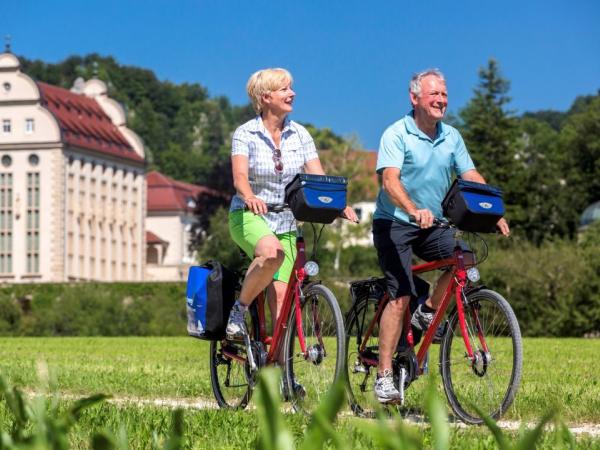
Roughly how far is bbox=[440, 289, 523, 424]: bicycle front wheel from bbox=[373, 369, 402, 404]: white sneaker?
0.98 ft

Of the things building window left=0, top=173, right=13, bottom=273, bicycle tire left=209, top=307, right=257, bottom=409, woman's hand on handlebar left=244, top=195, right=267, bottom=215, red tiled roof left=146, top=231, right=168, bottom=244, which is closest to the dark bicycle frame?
woman's hand on handlebar left=244, top=195, right=267, bottom=215

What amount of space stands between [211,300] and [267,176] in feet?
2.81

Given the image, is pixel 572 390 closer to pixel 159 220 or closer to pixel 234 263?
pixel 234 263

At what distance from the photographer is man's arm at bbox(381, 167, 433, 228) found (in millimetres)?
8078

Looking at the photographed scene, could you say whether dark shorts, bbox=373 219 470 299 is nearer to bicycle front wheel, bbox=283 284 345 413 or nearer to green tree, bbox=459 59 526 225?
bicycle front wheel, bbox=283 284 345 413

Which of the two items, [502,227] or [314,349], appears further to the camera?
[314,349]

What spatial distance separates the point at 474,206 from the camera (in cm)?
805

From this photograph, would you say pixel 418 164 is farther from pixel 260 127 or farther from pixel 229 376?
pixel 229 376

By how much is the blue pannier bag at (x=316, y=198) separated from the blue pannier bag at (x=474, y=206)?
605 millimetres

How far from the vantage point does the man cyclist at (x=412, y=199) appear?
852 centimetres

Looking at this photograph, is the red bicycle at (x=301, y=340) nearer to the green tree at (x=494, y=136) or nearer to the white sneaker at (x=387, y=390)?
the white sneaker at (x=387, y=390)

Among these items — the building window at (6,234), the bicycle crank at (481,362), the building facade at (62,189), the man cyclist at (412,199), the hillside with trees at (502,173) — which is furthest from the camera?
the building window at (6,234)

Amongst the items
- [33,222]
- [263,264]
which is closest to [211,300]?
[263,264]

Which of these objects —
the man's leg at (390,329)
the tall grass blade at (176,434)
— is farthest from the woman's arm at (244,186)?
the tall grass blade at (176,434)
